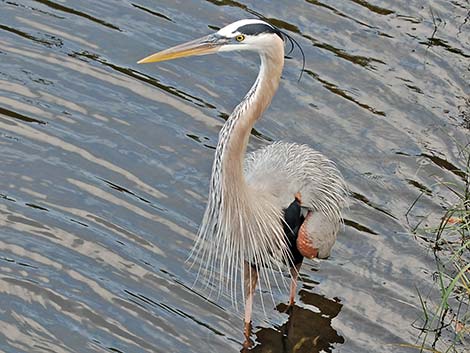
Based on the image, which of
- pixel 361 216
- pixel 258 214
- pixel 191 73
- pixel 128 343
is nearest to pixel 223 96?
pixel 191 73

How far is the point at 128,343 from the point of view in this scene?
6.91 metres

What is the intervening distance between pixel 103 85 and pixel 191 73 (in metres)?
0.83

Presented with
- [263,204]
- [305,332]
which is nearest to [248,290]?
[305,332]

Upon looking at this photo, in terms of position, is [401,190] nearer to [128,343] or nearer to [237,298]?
[237,298]

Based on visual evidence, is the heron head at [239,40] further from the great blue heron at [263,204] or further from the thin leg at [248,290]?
the thin leg at [248,290]

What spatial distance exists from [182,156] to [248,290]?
163 centimetres

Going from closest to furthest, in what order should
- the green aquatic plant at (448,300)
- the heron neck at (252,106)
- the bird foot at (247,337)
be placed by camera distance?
1. the heron neck at (252,106)
2. the green aquatic plant at (448,300)
3. the bird foot at (247,337)

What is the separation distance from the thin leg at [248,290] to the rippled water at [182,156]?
8 centimetres

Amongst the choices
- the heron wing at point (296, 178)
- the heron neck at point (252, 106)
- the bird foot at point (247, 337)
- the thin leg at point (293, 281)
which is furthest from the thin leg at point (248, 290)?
the heron neck at point (252, 106)

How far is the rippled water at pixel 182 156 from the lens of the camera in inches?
285

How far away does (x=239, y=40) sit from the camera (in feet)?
21.5

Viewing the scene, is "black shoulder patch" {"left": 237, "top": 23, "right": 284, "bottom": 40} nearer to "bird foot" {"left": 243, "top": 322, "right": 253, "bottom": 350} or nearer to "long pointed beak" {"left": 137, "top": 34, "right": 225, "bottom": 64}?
"long pointed beak" {"left": 137, "top": 34, "right": 225, "bottom": 64}

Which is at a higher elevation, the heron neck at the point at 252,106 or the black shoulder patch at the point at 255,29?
the black shoulder patch at the point at 255,29

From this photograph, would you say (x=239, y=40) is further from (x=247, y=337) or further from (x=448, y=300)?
(x=448, y=300)
